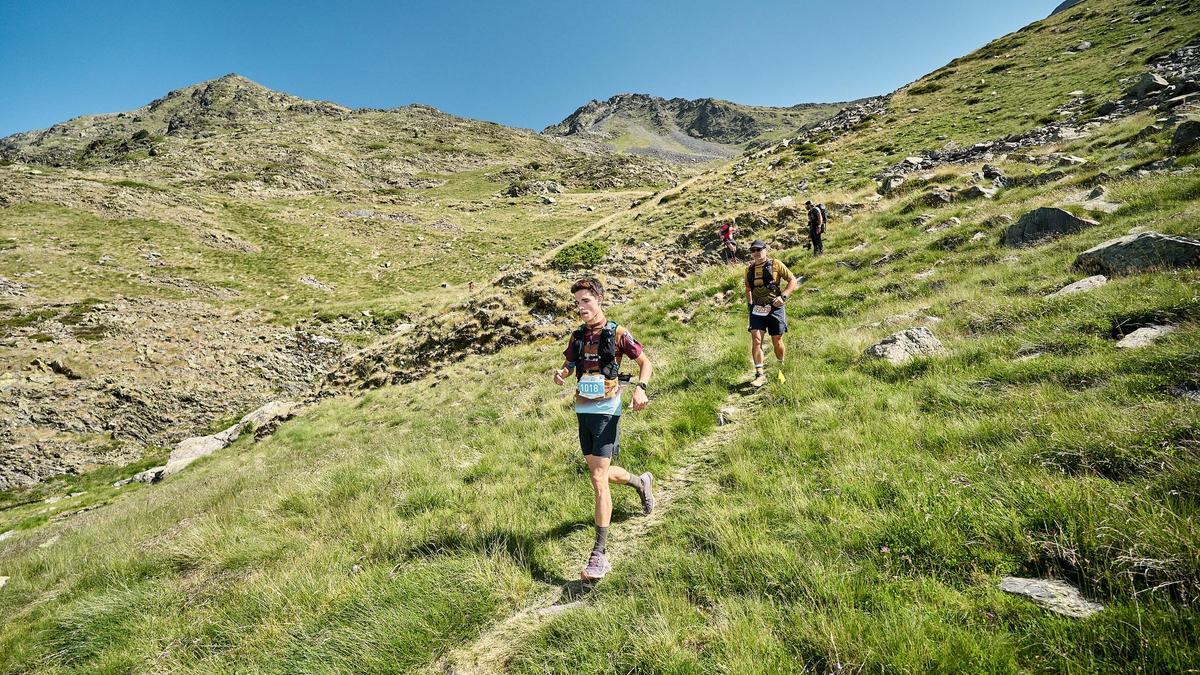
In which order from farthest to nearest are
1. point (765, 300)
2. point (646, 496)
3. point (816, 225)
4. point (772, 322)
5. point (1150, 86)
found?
point (1150, 86) → point (816, 225) → point (765, 300) → point (772, 322) → point (646, 496)

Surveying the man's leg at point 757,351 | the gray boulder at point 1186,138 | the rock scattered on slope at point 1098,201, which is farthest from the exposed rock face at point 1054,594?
the gray boulder at point 1186,138

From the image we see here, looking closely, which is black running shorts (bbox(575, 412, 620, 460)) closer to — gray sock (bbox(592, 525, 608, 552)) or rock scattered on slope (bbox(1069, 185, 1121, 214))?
gray sock (bbox(592, 525, 608, 552))

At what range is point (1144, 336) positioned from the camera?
16.7 feet

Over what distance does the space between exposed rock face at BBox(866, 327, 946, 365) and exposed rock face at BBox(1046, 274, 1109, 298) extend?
6.82 ft

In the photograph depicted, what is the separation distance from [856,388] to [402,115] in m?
163

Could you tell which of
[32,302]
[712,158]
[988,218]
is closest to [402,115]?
[712,158]

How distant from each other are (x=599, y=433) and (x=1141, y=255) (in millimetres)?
9400

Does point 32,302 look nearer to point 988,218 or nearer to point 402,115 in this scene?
point 988,218

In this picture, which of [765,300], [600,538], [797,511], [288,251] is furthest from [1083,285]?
[288,251]

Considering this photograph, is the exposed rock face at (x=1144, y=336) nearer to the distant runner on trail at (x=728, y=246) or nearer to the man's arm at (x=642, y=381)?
the man's arm at (x=642, y=381)

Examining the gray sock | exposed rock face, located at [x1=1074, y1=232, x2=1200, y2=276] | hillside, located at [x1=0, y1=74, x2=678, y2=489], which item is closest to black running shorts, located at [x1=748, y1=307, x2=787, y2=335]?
the gray sock

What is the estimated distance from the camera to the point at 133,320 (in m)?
23.1

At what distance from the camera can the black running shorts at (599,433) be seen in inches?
180

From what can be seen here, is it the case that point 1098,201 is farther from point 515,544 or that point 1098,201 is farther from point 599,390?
point 515,544
